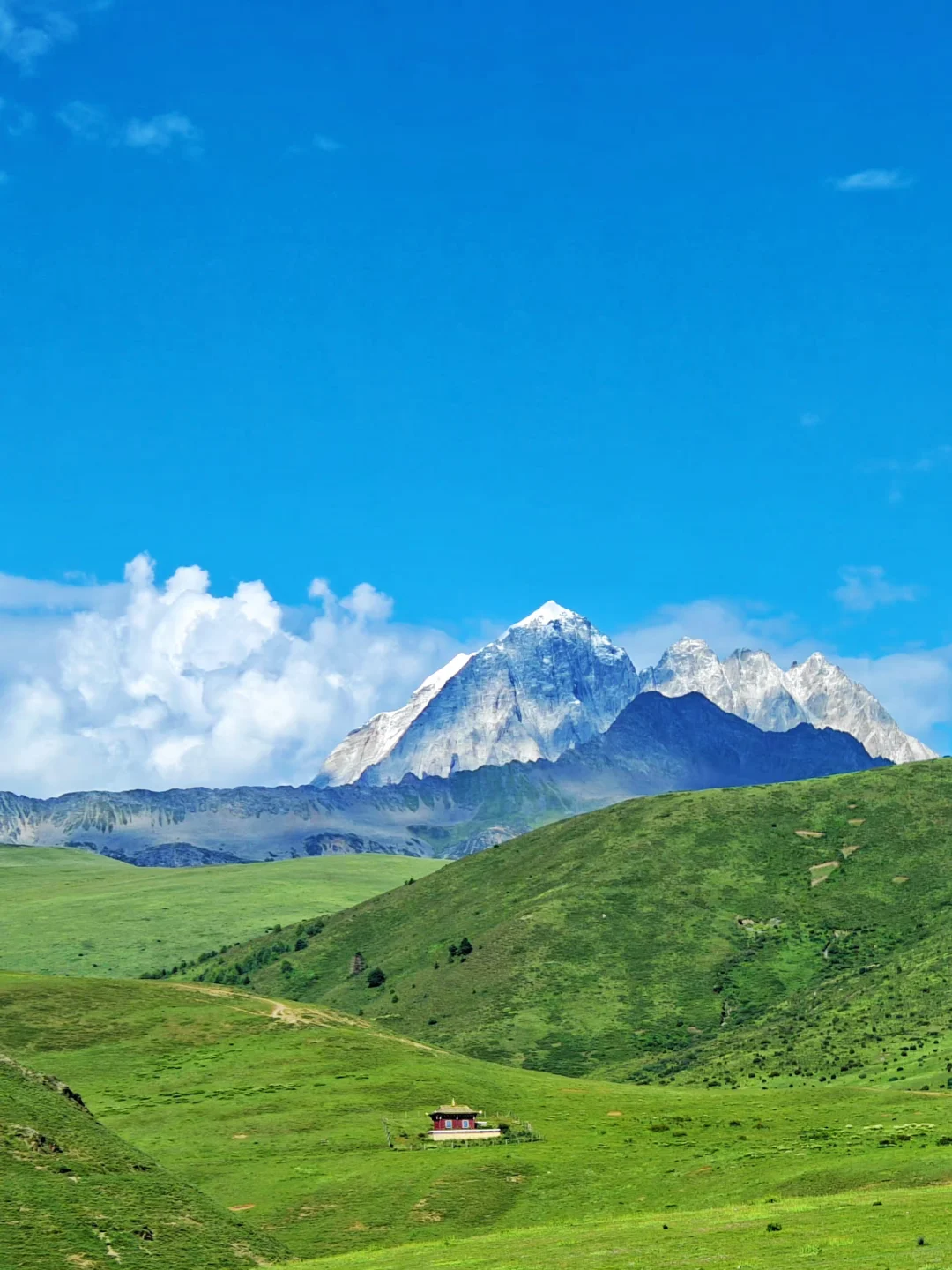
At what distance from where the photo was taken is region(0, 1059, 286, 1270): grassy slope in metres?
64.0

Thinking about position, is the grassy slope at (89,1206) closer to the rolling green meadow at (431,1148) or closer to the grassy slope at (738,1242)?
the rolling green meadow at (431,1148)

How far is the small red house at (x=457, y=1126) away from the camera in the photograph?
110938 millimetres

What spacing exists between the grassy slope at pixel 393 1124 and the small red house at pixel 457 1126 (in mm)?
3626

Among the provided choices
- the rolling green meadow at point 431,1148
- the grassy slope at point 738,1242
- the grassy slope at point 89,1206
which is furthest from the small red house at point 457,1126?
the grassy slope at point 738,1242

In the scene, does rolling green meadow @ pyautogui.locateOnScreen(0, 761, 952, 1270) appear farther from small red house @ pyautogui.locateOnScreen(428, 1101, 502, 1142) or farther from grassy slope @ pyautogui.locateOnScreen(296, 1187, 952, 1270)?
small red house @ pyautogui.locateOnScreen(428, 1101, 502, 1142)

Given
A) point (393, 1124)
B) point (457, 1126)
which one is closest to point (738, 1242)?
point (457, 1126)

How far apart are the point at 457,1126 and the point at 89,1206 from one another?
45917mm

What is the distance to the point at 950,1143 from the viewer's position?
85375 millimetres

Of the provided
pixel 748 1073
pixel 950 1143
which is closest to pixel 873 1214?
pixel 950 1143

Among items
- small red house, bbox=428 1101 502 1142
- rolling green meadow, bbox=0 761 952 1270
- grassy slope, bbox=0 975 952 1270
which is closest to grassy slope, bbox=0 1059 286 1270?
rolling green meadow, bbox=0 761 952 1270

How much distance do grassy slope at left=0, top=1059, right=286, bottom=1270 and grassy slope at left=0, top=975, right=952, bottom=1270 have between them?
3.94m

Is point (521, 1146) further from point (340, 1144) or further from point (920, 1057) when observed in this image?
point (920, 1057)

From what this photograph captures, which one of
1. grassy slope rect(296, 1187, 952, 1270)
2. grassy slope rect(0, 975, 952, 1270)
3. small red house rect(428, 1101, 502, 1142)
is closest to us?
grassy slope rect(296, 1187, 952, 1270)

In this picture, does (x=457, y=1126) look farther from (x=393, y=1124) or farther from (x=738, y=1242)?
(x=738, y=1242)
